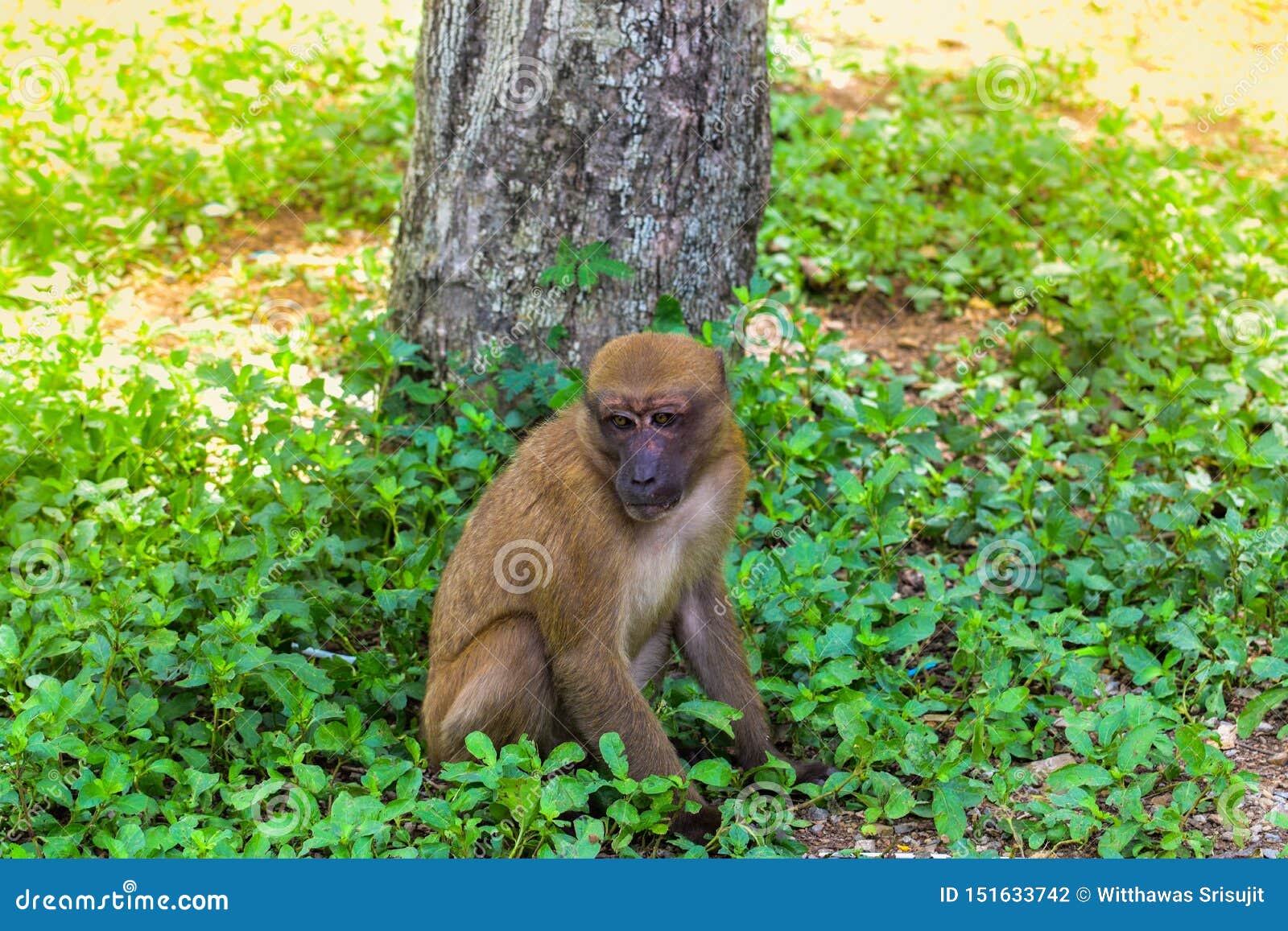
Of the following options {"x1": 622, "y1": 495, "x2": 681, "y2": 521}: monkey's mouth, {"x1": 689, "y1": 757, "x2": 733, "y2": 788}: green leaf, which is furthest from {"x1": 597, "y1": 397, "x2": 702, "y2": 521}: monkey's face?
{"x1": 689, "y1": 757, "x2": 733, "y2": 788}: green leaf

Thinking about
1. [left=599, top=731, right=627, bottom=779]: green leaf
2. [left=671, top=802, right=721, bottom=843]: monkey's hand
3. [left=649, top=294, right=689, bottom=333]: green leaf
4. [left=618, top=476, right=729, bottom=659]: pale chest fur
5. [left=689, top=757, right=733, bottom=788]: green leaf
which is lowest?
[left=671, top=802, right=721, bottom=843]: monkey's hand

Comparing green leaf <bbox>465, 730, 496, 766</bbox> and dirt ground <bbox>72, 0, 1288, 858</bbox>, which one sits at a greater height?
dirt ground <bbox>72, 0, 1288, 858</bbox>

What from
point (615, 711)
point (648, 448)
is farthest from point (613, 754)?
point (648, 448)

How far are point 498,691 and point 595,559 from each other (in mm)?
575

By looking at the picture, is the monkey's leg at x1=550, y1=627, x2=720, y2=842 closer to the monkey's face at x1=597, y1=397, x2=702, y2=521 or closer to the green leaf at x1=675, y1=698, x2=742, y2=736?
the green leaf at x1=675, y1=698, x2=742, y2=736

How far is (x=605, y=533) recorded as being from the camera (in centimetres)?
478

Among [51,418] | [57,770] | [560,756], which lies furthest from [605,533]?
[51,418]

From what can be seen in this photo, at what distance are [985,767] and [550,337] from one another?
2.91 meters

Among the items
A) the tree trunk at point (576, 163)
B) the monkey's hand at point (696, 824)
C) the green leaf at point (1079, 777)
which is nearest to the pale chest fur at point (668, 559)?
the monkey's hand at point (696, 824)

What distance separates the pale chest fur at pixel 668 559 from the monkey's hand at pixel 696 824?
610 millimetres

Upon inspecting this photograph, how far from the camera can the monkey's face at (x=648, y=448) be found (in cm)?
468

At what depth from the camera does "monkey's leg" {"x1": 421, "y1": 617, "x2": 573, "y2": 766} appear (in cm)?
480

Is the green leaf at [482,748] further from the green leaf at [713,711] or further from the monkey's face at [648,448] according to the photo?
the monkey's face at [648,448]

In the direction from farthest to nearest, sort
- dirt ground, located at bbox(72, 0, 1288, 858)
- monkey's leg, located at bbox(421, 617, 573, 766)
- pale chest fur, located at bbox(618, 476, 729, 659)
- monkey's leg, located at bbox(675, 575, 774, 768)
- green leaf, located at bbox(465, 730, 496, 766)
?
1. dirt ground, located at bbox(72, 0, 1288, 858)
2. monkey's leg, located at bbox(675, 575, 774, 768)
3. pale chest fur, located at bbox(618, 476, 729, 659)
4. monkey's leg, located at bbox(421, 617, 573, 766)
5. green leaf, located at bbox(465, 730, 496, 766)
